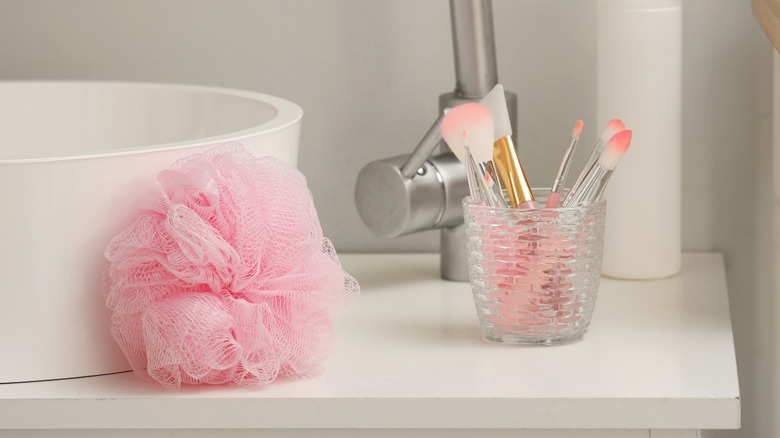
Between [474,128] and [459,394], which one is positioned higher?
[474,128]

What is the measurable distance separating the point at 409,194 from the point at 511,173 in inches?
3.8

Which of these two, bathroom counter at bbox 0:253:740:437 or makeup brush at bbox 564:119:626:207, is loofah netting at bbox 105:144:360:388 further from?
makeup brush at bbox 564:119:626:207

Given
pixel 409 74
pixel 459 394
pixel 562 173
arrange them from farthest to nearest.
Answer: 1. pixel 409 74
2. pixel 562 173
3. pixel 459 394

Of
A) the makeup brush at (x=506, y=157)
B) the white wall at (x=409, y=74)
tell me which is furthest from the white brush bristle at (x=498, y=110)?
the white wall at (x=409, y=74)

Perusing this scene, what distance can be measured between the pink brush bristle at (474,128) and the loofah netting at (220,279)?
10cm

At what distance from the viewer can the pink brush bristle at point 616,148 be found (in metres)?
0.52

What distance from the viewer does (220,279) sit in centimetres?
47

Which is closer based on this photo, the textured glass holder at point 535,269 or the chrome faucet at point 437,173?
the textured glass holder at point 535,269

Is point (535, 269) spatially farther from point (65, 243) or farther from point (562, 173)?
point (65, 243)

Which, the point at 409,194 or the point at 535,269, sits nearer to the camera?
the point at 535,269

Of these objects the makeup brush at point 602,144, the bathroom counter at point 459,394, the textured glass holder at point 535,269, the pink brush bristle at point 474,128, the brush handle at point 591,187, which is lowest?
the bathroom counter at point 459,394

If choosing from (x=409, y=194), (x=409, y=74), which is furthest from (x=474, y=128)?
(x=409, y=74)

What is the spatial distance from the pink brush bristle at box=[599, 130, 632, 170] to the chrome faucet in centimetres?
13

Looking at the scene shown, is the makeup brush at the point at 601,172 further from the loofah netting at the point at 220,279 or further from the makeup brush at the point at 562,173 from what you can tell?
Result: the loofah netting at the point at 220,279
